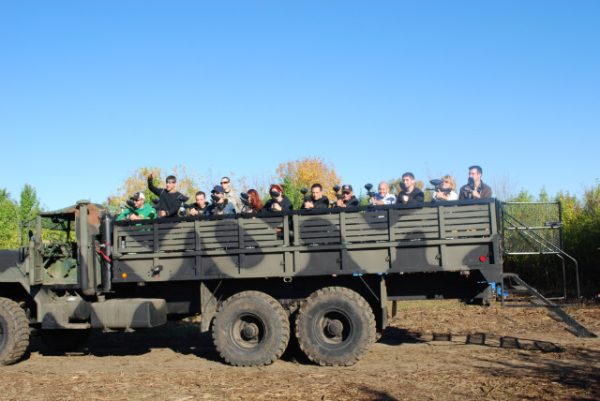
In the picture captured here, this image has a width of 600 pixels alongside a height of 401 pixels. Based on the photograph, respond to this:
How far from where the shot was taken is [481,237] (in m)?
8.27

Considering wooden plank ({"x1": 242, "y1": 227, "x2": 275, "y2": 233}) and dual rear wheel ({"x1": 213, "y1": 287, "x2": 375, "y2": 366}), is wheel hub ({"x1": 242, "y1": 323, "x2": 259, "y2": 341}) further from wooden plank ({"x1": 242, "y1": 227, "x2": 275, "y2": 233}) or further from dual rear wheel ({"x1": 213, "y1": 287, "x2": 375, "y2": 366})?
wooden plank ({"x1": 242, "y1": 227, "x2": 275, "y2": 233})

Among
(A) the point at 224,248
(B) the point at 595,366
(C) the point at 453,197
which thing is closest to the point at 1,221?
(A) the point at 224,248

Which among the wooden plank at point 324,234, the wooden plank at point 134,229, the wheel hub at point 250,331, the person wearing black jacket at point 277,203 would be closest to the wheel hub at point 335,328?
the wheel hub at point 250,331

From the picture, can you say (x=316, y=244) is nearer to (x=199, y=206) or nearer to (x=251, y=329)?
(x=251, y=329)

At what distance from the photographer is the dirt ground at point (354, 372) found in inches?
269

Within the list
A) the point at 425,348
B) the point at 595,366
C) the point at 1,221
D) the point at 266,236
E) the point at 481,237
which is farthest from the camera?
the point at 1,221

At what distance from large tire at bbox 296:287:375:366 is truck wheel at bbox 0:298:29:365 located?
14.4ft

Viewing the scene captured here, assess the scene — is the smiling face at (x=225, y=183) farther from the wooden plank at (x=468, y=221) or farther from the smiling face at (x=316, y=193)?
the wooden plank at (x=468, y=221)

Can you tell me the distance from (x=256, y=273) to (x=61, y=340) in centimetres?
437

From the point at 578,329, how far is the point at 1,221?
25.9 meters

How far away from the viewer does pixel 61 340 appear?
10.7 m

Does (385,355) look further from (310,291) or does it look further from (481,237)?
(481,237)

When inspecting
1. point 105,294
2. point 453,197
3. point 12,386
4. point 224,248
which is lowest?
point 12,386

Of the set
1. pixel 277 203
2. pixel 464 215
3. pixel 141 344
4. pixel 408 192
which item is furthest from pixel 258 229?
pixel 141 344
